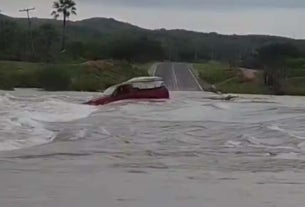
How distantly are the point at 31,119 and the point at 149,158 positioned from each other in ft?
30.4

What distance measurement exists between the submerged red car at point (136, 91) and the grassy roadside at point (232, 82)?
20564 millimetres

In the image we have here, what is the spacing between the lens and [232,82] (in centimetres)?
7006

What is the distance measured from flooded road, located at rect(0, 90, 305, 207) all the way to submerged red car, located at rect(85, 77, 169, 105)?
5712 mm

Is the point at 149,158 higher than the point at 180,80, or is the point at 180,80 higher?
the point at 149,158

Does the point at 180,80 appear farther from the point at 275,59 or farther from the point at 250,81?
the point at 275,59

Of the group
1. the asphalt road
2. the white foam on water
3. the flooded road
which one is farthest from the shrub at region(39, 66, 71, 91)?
the flooded road

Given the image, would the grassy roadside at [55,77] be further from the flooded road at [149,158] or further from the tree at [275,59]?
the flooded road at [149,158]

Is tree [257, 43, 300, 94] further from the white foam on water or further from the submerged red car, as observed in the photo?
the white foam on water

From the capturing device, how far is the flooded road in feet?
41.9

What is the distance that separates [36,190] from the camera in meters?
13.1

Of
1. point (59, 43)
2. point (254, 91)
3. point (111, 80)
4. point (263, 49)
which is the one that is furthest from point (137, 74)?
point (59, 43)

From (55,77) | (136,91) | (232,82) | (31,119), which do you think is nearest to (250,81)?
(232,82)

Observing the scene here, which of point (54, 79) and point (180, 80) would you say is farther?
point (180, 80)

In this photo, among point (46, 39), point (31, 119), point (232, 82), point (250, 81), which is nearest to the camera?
point (31, 119)
